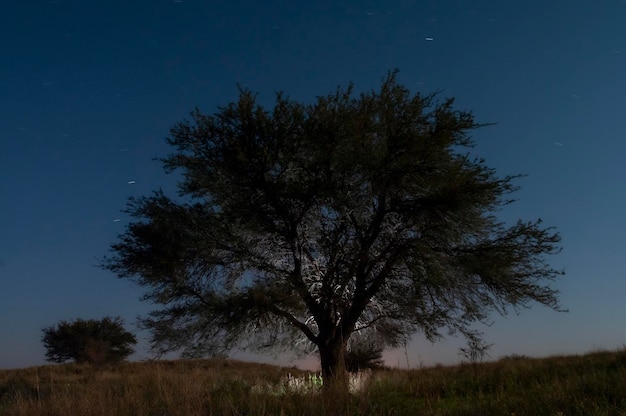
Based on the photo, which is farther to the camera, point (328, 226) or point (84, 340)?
point (84, 340)

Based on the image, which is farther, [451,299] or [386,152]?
[451,299]

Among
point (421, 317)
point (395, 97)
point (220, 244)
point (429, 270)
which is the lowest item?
point (421, 317)

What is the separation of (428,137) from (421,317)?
552cm

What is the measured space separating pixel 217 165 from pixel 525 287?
10142 mm

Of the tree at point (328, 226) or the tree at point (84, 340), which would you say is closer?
the tree at point (328, 226)

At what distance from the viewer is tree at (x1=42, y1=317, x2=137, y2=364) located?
43.8 metres

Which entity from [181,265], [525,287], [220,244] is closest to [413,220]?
[525,287]

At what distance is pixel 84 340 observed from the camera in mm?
43875

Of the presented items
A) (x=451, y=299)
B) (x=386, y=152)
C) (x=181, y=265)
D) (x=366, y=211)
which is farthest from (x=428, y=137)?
(x=181, y=265)

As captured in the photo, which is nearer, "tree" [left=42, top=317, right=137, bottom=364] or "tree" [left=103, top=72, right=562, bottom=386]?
"tree" [left=103, top=72, right=562, bottom=386]

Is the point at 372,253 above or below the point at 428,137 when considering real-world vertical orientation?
below

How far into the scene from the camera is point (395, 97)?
61.5ft

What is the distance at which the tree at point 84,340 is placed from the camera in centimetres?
4375

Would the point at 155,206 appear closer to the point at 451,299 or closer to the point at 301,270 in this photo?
the point at 301,270
